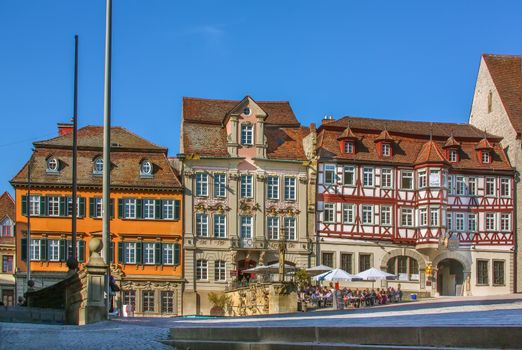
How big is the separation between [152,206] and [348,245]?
1143 cm

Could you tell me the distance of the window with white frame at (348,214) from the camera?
65.4 metres

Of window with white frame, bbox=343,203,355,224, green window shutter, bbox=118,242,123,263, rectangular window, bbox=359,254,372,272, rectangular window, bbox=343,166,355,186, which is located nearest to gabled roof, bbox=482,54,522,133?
rectangular window, bbox=343,166,355,186

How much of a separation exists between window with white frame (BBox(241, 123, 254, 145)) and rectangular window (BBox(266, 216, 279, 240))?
14.9ft

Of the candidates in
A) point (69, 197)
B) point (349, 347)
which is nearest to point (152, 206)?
point (69, 197)

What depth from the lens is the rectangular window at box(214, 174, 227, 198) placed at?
64.8 m

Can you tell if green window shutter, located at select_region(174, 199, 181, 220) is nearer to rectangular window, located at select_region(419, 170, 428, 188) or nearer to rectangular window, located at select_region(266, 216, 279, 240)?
rectangular window, located at select_region(266, 216, 279, 240)

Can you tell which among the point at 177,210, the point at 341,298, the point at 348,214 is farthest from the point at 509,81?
the point at 341,298

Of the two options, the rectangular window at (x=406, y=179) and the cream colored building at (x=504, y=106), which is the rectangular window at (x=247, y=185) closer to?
the rectangular window at (x=406, y=179)

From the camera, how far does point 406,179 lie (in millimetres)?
67000

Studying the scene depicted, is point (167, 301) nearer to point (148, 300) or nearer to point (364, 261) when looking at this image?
point (148, 300)

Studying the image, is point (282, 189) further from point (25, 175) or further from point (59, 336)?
point (59, 336)

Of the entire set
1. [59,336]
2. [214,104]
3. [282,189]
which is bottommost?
[59,336]

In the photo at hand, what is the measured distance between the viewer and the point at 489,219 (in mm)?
67125

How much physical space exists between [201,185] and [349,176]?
8598mm
